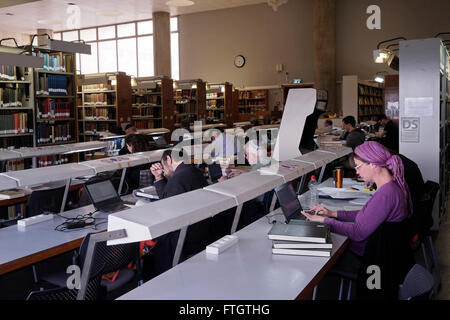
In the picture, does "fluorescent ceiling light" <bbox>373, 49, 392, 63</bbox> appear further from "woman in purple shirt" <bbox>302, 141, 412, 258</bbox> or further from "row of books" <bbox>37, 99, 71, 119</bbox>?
"woman in purple shirt" <bbox>302, 141, 412, 258</bbox>

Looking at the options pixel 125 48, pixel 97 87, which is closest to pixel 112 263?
pixel 97 87

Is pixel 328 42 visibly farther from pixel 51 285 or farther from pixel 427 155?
pixel 51 285

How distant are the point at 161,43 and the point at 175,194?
14.1 metres

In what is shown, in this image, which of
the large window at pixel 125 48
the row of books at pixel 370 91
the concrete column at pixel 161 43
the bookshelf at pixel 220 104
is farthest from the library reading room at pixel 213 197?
the large window at pixel 125 48

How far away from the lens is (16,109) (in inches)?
295

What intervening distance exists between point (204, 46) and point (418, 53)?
45.9 feet

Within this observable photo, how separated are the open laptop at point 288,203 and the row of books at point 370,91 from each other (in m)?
11.5

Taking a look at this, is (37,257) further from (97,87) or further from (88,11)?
(88,11)

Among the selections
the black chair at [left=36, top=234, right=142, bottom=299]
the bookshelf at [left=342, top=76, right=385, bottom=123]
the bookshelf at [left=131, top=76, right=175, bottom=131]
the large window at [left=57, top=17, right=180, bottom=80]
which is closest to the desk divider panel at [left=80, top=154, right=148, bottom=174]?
the black chair at [left=36, top=234, right=142, bottom=299]

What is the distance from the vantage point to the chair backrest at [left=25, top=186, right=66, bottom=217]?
3.84 meters

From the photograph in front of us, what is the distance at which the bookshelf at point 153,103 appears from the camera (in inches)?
469
